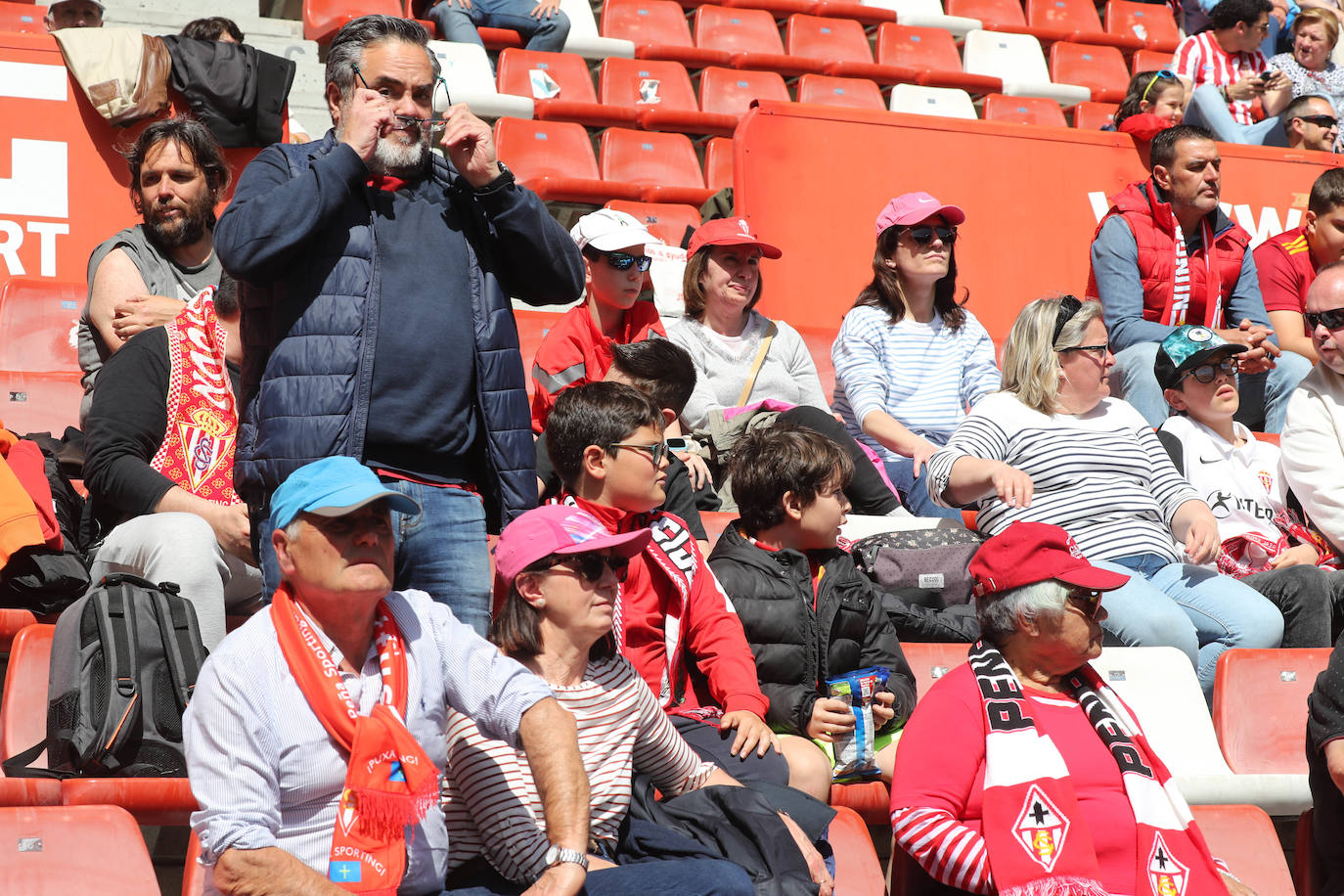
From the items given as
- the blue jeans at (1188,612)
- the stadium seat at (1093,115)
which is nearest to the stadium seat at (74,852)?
the blue jeans at (1188,612)

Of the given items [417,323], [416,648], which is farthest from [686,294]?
[416,648]

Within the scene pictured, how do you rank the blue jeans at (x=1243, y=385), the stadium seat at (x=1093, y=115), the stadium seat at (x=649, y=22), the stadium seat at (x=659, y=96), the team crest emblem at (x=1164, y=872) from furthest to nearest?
the stadium seat at (x=1093, y=115), the stadium seat at (x=649, y=22), the stadium seat at (x=659, y=96), the blue jeans at (x=1243, y=385), the team crest emblem at (x=1164, y=872)

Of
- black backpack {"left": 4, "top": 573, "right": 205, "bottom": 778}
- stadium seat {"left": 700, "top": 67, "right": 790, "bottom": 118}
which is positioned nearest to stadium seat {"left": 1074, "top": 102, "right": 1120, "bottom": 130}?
stadium seat {"left": 700, "top": 67, "right": 790, "bottom": 118}

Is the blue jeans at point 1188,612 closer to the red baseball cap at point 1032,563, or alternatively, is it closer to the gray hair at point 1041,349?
the gray hair at point 1041,349

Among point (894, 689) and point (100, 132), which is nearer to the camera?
point (894, 689)

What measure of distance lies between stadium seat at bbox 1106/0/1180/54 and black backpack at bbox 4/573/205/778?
27.1ft

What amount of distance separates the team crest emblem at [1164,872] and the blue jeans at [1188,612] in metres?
1.03

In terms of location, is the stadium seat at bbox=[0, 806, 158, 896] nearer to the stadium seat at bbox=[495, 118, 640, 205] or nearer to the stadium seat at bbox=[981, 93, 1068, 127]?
the stadium seat at bbox=[495, 118, 640, 205]

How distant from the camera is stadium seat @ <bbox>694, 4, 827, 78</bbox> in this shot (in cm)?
768

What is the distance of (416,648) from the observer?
85.1 inches

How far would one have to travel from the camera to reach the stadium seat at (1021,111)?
7738 mm

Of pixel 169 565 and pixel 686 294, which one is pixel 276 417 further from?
pixel 686 294

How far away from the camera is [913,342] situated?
15.0ft

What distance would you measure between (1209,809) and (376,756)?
1788mm
